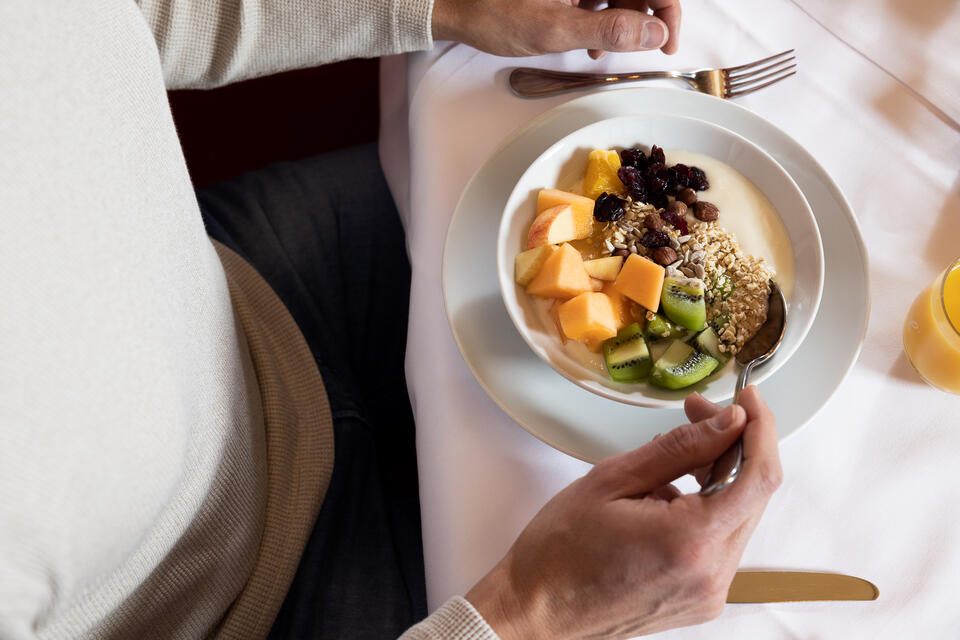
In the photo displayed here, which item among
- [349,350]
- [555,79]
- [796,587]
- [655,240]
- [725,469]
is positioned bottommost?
[349,350]

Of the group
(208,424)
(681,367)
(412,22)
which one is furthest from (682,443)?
(412,22)

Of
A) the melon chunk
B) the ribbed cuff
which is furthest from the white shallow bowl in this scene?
the ribbed cuff

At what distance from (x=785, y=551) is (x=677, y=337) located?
24cm

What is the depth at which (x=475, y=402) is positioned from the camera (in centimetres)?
74

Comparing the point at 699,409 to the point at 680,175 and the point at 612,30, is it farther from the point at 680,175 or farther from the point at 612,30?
the point at 612,30

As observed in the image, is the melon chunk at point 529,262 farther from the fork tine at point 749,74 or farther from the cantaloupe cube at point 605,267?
the fork tine at point 749,74

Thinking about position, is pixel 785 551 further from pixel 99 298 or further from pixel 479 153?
pixel 99 298

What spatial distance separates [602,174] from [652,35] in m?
0.18

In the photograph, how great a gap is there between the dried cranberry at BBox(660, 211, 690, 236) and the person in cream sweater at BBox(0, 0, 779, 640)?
19 cm

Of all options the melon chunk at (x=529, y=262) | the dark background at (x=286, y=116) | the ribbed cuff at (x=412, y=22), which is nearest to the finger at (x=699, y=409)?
the melon chunk at (x=529, y=262)

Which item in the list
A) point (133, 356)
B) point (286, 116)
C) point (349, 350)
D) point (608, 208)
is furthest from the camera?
point (286, 116)

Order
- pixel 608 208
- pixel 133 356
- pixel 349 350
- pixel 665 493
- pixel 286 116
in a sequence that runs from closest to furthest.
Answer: pixel 133 356 → pixel 665 493 → pixel 608 208 → pixel 349 350 → pixel 286 116

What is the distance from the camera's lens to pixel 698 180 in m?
0.78

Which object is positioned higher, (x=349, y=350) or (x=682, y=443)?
(x=682, y=443)
